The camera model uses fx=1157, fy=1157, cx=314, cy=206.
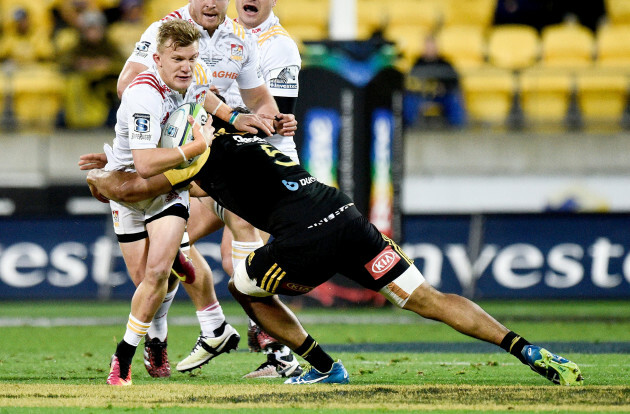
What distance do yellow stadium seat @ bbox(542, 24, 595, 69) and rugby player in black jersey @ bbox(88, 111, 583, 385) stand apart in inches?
458

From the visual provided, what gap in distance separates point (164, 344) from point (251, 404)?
1.58 m

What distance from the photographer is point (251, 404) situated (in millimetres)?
5707

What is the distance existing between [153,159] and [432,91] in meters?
10.1

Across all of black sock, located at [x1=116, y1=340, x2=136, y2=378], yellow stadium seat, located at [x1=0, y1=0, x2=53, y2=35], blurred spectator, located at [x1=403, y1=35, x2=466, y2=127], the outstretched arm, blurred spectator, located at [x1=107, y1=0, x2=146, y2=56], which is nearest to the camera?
black sock, located at [x1=116, y1=340, x2=136, y2=378]

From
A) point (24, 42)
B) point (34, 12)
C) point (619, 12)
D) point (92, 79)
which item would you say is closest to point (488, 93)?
point (619, 12)

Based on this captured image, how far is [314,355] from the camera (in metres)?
6.54

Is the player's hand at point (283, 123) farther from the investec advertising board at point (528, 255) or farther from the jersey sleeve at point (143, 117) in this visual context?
the investec advertising board at point (528, 255)

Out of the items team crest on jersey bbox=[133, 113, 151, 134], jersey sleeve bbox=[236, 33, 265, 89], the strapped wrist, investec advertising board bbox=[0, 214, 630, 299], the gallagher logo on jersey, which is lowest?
investec advertising board bbox=[0, 214, 630, 299]

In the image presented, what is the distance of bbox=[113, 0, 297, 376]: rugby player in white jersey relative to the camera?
7145 mm

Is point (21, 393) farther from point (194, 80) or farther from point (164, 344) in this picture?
point (194, 80)

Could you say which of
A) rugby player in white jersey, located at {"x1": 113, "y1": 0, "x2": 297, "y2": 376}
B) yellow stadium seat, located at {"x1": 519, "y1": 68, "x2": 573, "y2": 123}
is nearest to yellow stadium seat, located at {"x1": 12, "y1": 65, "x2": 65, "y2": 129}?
yellow stadium seat, located at {"x1": 519, "y1": 68, "x2": 573, "y2": 123}

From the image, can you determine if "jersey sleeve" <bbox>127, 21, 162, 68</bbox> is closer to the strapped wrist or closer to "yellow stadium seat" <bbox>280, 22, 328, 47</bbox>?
the strapped wrist

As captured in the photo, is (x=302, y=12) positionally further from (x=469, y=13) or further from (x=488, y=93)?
Result: (x=488, y=93)

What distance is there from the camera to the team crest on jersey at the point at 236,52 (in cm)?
759
